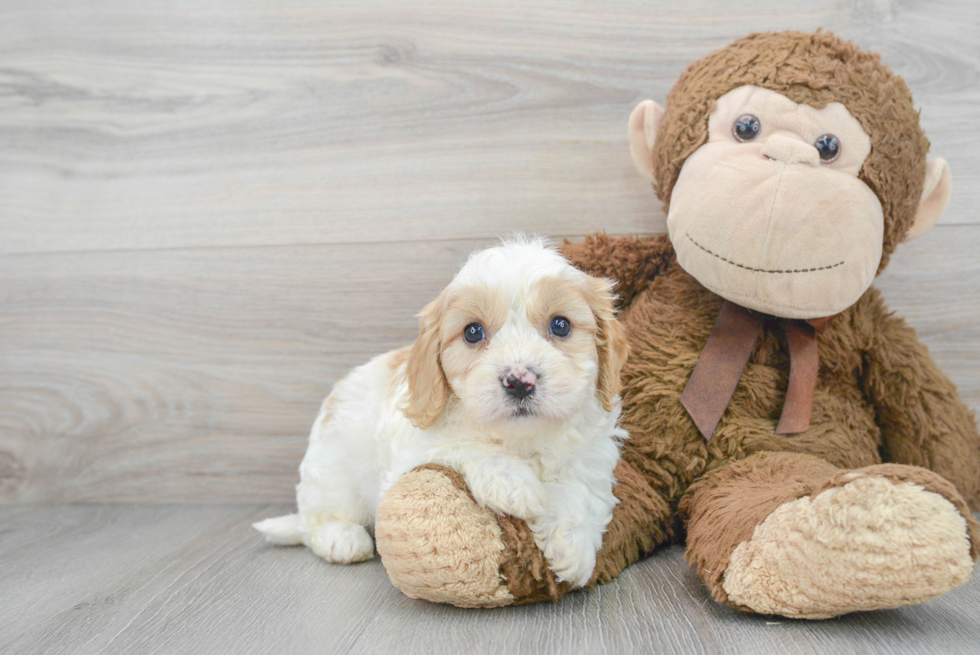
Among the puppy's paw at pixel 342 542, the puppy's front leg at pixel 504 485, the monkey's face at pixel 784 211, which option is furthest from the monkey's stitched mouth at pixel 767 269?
the puppy's paw at pixel 342 542

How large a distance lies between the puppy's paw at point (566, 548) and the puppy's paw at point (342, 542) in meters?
0.46

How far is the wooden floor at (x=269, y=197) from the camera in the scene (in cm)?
169

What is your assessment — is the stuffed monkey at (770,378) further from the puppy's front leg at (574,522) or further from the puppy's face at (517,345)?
the puppy's face at (517,345)

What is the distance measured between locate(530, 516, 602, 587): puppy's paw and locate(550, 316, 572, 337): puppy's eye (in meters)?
0.30

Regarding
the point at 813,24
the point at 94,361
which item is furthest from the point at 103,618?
the point at 813,24

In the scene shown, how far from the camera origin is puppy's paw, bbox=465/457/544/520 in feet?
3.65

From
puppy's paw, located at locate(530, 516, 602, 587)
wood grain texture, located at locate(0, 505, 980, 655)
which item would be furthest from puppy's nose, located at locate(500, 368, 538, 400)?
wood grain texture, located at locate(0, 505, 980, 655)

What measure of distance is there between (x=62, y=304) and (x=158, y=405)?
38cm

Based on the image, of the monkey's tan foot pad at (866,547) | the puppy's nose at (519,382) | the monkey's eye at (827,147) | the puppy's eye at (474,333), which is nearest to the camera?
the monkey's tan foot pad at (866,547)

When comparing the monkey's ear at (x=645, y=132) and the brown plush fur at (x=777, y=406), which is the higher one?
the monkey's ear at (x=645, y=132)

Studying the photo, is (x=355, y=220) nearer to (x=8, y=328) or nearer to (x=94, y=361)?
(x=94, y=361)

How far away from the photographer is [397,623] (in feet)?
3.62

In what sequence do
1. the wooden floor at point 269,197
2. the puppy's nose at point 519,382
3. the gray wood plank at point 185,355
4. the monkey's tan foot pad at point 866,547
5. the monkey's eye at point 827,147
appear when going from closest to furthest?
1. the monkey's tan foot pad at point 866,547
2. the puppy's nose at point 519,382
3. the monkey's eye at point 827,147
4. the wooden floor at point 269,197
5. the gray wood plank at point 185,355

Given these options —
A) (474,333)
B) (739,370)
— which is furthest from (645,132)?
(474,333)
